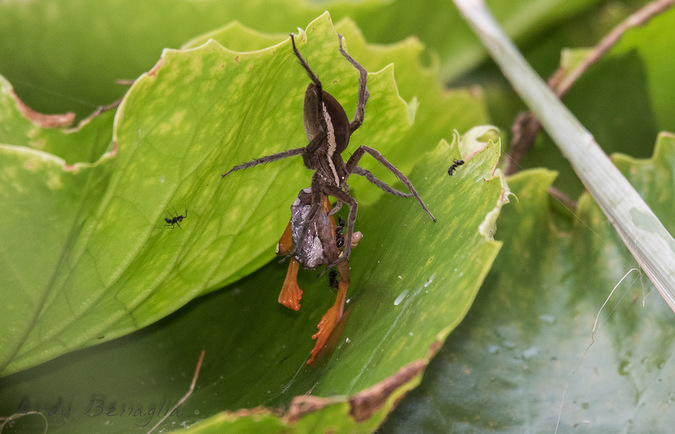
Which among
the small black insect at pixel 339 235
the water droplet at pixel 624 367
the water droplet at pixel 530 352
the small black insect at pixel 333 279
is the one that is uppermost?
the small black insect at pixel 339 235

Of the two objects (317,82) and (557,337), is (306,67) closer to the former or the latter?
(317,82)

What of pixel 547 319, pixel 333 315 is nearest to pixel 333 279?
pixel 333 315

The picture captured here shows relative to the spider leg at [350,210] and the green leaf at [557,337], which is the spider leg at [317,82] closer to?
the spider leg at [350,210]

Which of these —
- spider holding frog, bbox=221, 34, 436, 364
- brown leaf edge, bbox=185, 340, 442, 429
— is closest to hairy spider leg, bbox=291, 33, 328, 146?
spider holding frog, bbox=221, 34, 436, 364

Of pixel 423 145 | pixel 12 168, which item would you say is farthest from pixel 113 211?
pixel 423 145

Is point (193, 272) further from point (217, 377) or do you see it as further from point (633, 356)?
point (633, 356)

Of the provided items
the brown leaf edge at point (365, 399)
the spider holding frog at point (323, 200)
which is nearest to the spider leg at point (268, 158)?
the spider holding frog at point (323, 200)
